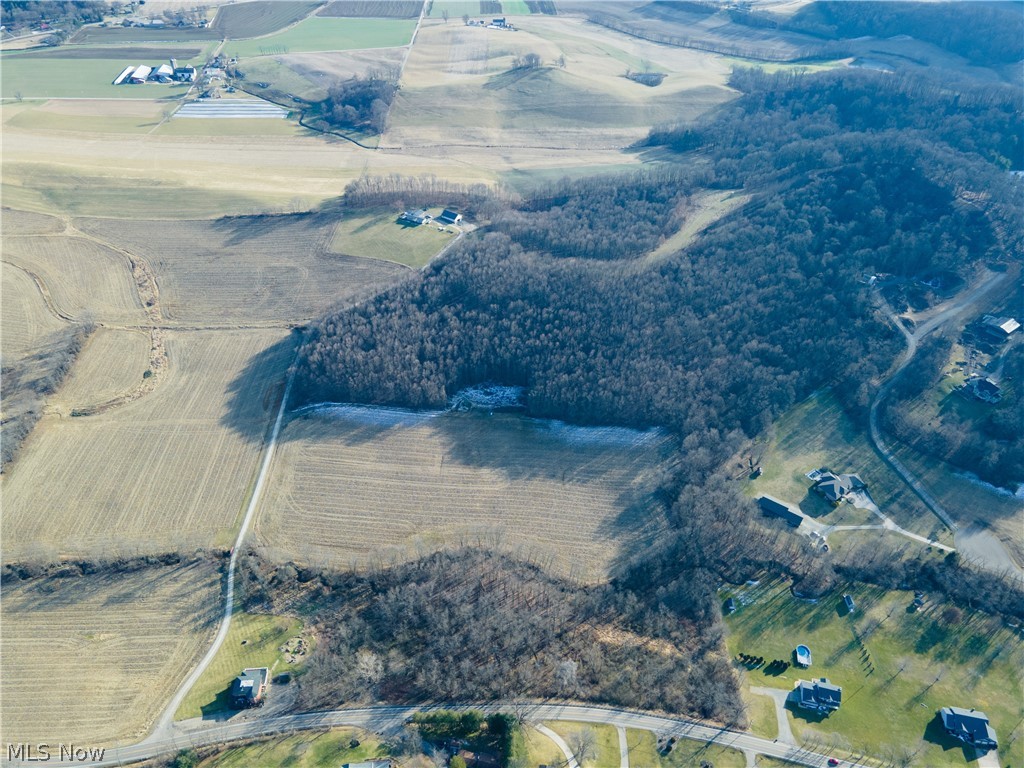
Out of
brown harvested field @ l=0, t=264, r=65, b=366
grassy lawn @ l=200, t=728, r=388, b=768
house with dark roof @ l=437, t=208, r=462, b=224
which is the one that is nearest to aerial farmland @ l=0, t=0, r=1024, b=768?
grassy lawn @ l=200, t=728, r=388, b=768

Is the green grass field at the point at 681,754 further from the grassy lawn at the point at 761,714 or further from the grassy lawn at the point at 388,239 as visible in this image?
the grassy lawn at the point at 388,239

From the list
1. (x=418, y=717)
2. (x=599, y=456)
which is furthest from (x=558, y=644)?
(x=599, y=456)

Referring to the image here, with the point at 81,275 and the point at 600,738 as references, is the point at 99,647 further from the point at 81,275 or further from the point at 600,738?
the point at 81,275

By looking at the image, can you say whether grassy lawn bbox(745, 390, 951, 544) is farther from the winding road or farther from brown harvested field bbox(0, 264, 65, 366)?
brown harvested field bbox(0, 264, 65, 366)

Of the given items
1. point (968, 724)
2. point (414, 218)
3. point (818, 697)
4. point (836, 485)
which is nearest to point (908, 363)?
point (836, 485)

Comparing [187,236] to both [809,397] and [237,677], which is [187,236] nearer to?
[237,677]

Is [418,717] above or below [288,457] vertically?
below
